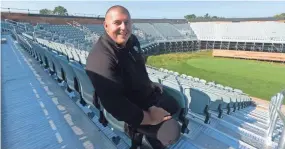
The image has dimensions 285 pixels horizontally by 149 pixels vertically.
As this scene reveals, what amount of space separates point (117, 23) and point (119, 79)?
331mm

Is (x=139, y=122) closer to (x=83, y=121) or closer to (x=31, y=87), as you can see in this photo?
(x=83, y=121)

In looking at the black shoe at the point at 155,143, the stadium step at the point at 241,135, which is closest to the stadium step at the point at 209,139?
the stadium step at the point at 241,135

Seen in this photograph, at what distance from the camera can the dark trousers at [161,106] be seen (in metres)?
1.52

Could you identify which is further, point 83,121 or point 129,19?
point 83,121

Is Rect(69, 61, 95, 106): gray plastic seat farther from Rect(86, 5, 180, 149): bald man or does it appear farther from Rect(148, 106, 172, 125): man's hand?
Rect(148, 106, 172, 125): man's hand

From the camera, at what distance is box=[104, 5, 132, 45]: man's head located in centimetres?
142

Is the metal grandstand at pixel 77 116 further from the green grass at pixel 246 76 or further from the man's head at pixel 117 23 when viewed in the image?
the green grass at pixel 246 76

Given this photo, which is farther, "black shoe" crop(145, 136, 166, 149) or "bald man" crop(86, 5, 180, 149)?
"black shoe" crop(145, 136, 166, 149)

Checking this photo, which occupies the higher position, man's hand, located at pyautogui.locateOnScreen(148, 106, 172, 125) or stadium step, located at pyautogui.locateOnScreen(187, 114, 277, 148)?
man's hand, located at pyautogui.locateOnScreen(148, 106, 172, 125)

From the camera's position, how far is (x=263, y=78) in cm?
1686

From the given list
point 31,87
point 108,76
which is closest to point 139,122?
point 108,76

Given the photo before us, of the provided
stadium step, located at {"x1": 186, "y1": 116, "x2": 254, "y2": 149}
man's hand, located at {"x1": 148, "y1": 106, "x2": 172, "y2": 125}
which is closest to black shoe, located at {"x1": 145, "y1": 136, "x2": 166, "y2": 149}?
man's hand, located at {"x1": 148, "y1": 106, "x2": 172, "y2": 125}

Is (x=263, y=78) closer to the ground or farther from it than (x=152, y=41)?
closer to the ground

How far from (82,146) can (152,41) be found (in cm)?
2734
